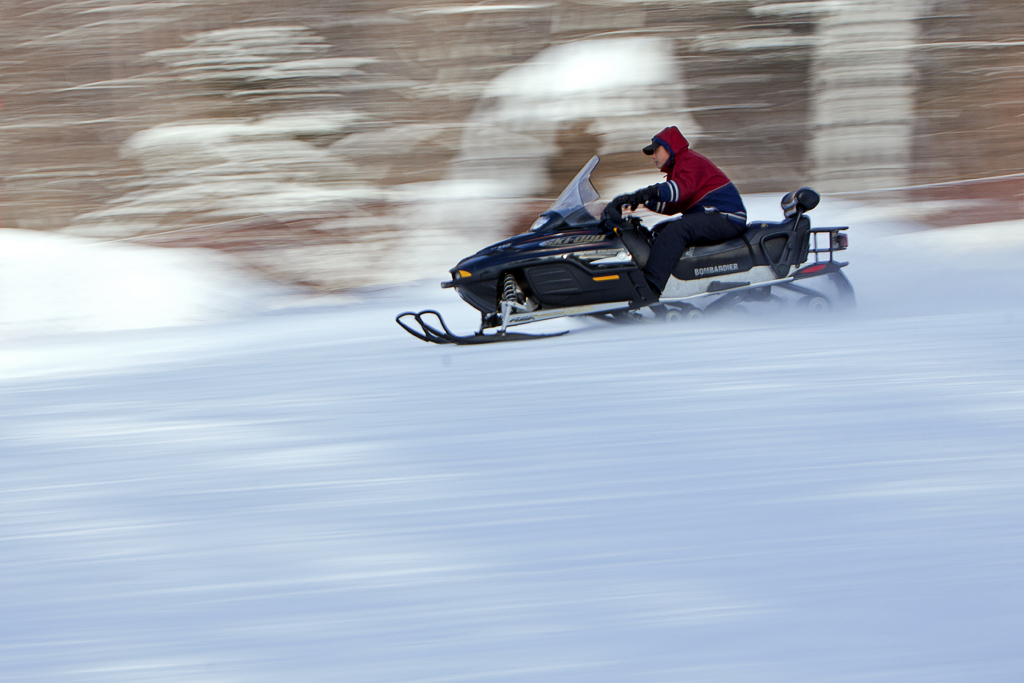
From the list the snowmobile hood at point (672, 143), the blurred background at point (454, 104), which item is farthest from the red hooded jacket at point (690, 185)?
the blurred background at point (454, 104)

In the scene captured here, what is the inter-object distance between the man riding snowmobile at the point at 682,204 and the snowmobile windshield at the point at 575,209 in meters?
0.22

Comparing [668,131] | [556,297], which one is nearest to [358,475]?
[556,297]

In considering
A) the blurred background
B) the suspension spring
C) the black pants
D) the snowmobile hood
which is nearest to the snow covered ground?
the suspension spring

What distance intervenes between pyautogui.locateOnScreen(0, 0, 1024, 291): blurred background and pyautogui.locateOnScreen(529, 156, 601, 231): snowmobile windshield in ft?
15.5

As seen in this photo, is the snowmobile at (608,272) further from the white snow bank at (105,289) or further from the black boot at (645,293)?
the white snow bank at (105,289)

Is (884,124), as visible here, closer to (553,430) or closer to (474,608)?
(553,430)

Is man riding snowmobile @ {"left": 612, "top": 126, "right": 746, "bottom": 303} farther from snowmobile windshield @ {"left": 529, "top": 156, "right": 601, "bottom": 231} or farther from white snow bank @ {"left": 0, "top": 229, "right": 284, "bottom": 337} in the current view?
white snow bank @ {"left": 0, "top": 229, "right": 284, "bottom": 337}

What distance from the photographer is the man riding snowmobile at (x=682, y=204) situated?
17.3 ft

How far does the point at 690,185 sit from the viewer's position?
17.4ft

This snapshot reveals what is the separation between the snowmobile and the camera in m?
5.28

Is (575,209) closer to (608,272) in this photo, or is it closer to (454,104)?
(608,272)

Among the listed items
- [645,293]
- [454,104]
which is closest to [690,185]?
[645,293]

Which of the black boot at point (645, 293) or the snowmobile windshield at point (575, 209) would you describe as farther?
the snowmobile windshield at point (575, 209)

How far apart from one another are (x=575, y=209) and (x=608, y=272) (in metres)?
0.46
